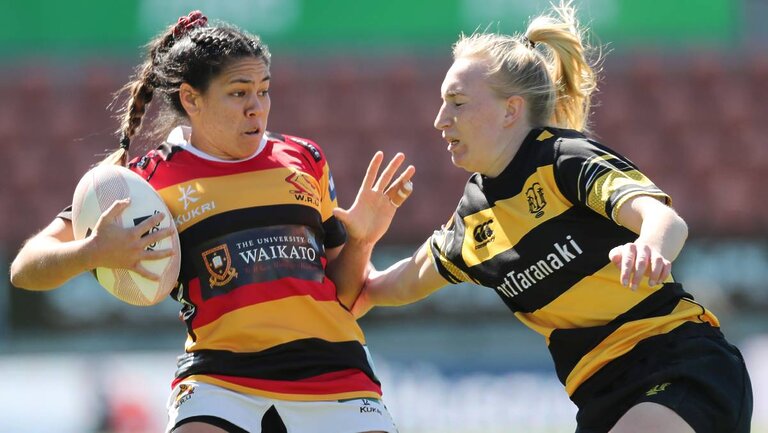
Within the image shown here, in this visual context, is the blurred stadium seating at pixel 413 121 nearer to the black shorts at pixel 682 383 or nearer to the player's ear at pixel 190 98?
the player's ear at pixel 190 98

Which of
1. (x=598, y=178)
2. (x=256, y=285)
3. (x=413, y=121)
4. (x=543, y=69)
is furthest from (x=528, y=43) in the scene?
(x=413, y=121)

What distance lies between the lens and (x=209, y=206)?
3.63 m

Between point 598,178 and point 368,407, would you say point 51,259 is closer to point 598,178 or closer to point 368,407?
point 368,407

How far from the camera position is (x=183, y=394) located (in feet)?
Answer: 11.5

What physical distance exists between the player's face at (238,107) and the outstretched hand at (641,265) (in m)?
1.32

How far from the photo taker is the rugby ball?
3.50 metres

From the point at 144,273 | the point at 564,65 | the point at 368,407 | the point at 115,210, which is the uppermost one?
the point at 564,65

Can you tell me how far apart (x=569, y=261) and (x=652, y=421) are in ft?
1.74

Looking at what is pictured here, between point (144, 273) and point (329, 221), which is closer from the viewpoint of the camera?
point (144, 273)

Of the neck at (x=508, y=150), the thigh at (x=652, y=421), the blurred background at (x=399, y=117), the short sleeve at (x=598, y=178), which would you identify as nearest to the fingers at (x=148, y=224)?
the neck at (x=508, y=150)

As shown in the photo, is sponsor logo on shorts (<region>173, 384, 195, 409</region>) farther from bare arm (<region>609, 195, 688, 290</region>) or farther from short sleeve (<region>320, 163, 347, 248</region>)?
bare arm (<region>609, 195, 688, 290</region>)

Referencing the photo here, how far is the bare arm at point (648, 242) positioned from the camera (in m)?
Result: 2.90

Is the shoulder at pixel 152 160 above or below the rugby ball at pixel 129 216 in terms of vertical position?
above

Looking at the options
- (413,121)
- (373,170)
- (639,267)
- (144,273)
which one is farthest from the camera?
(413,121)
